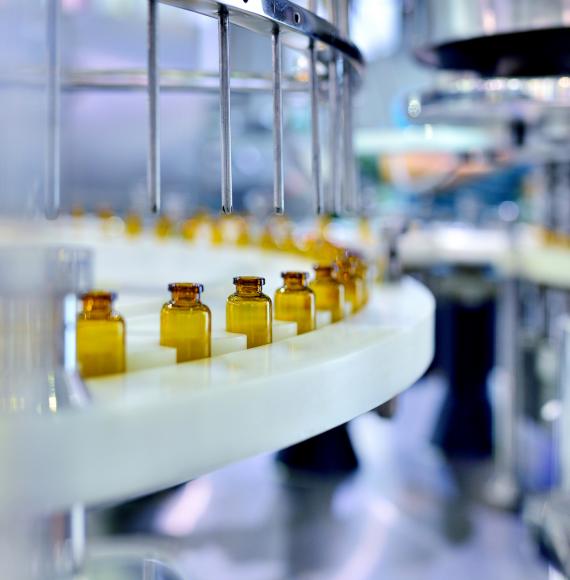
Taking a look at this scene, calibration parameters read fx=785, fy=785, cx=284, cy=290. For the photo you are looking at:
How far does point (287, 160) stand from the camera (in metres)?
4.26

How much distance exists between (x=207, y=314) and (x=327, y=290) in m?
0.33

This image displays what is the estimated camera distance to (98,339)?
29.1 inches

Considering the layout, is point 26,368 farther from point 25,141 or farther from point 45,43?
point 45,43

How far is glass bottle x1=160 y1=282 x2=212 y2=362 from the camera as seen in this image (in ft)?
2.68

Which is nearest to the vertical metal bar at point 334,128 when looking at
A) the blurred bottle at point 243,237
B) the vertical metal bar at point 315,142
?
the vertical metal bar at point 315,142

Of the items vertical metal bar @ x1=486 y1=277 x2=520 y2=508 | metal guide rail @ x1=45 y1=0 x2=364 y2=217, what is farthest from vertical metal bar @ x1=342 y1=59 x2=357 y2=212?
vertical metal bar @ x1=486 y1=277 x2=520 y2=508

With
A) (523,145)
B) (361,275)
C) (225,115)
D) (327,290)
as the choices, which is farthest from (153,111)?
(523,145)

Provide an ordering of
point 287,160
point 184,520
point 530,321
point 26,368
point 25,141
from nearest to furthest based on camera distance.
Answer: point 25,141
point 26,368
point 184,520
point 530,321
point 287,160

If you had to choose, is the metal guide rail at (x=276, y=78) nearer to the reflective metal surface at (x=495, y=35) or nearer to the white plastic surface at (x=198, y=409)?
the white plastic surface at (x=198, y=409)

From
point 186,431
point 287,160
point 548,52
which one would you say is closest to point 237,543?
point 548,52

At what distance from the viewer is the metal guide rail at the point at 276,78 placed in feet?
2.57

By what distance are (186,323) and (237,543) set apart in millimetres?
1450

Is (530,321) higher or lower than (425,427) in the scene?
higher

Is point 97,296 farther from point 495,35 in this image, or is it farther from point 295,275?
point 495,35
